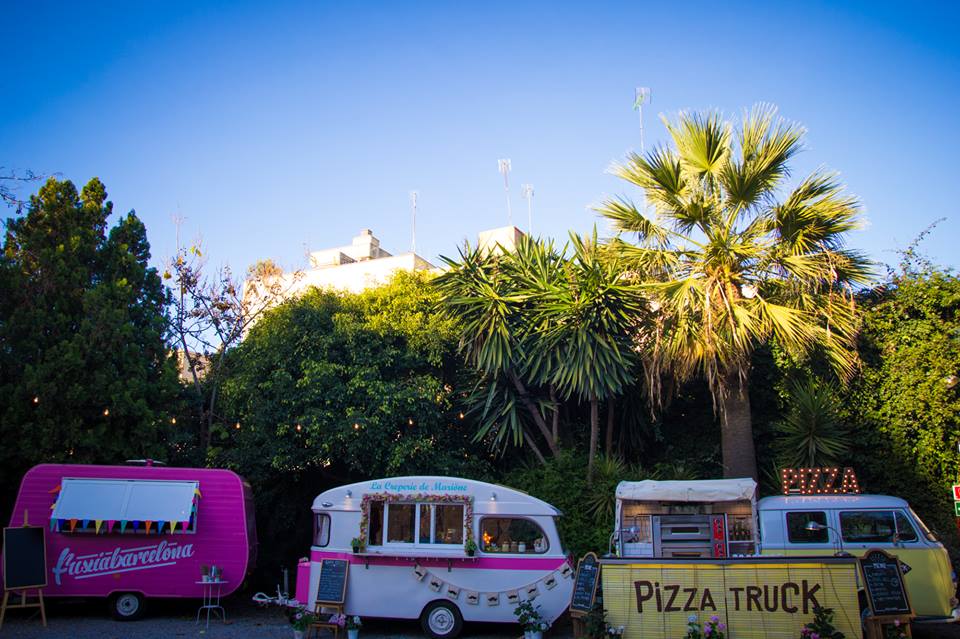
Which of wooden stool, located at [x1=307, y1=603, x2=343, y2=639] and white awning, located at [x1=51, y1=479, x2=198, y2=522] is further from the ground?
white awning, located at [x1=51, y1=479, x2=198, y2=522]

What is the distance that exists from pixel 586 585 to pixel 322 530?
482 cm

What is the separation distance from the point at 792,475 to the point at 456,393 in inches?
332

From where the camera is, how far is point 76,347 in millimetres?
15617

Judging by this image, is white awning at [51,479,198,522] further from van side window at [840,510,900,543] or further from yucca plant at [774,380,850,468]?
yucca plant at [774,380,850,468]


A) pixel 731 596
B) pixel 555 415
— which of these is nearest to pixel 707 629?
pixel 731 596

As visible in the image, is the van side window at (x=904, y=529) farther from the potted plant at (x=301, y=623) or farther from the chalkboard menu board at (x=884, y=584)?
the potted plant at (x=301, y=623)

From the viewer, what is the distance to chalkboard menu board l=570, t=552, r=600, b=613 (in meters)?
9.87

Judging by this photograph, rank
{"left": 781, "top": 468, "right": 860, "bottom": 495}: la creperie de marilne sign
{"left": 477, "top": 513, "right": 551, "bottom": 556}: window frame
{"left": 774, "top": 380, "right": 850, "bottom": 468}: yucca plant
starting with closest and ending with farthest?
{"left": 477, "top": 513, "right": 551, "bottom": 556}: window frame → {"left": 781, "top": 468, "right": 860, "bottom": 495}: la creperie de marilne sign → {"left": 774, "top": 380, "right": 850, "bottom": 468}: yucca plant

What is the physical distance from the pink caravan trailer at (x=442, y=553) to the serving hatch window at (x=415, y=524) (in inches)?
0.7

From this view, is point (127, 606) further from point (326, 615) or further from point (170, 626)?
point (326, 615)

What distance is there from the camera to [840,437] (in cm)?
1460

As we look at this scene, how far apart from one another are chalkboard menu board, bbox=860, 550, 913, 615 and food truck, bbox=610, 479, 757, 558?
2.57 metres

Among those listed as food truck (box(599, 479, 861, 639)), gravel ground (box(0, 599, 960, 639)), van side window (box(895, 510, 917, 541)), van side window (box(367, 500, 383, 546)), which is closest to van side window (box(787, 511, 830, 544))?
van side window (box(895, 510, 917, 541))

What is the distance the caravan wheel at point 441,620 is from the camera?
1145 cm
